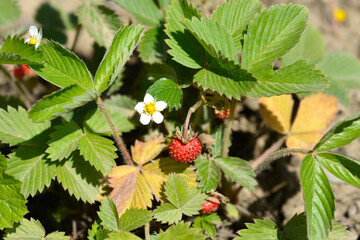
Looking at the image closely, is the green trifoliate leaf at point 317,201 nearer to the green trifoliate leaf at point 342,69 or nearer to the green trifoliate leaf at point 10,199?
the green trifoliate leaf at point 10,199

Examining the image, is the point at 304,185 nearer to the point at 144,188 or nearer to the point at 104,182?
the point at 144,188

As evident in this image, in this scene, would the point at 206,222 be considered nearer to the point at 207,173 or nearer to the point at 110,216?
the point at 207,173

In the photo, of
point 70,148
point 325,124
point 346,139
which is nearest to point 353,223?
point 325,124

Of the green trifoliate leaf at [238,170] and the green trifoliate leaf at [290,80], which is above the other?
the green trifoliate leaf at [290,80]

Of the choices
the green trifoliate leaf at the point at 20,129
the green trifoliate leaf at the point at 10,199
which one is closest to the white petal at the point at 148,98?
the green trifoliate leaf at the point at 20,129

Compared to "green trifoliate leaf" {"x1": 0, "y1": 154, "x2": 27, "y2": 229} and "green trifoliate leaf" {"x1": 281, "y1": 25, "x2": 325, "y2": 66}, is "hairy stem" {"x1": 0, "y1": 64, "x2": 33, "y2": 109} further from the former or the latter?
"green trifoliate leaf" {"x1": 281, "y1": 25, "x2": 325, "y2": 66}

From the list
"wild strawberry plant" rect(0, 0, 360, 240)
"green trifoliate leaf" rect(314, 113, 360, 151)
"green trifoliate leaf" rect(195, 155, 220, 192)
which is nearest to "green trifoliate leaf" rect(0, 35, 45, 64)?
"wild strawberry plant" rect(0, 0, 360, 240)

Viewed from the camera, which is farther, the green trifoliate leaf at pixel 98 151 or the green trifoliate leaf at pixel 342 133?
the green trifoliate leaf at pixel 98 151
